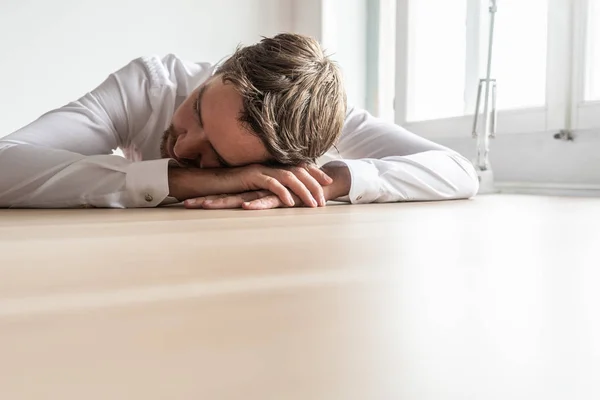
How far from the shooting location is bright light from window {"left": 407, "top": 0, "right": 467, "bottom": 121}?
2455 mm

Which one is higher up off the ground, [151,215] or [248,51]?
[248,51]

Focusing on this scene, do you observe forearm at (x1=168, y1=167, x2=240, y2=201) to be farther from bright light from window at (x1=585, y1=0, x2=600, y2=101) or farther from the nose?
bright light from window at (x1=585, y1=0, x2=600, y2=101)

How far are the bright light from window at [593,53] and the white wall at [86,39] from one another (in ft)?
4.88

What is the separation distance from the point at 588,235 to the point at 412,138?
816 mm

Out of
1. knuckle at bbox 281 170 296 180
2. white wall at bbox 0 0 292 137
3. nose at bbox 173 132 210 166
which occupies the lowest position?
knuckle at bbox 281 170 296 180

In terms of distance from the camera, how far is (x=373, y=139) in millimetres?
1408

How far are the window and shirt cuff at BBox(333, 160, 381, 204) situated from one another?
0.91 meters

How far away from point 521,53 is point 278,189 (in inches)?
58.3

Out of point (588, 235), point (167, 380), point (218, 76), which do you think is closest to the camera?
point (167, 380)

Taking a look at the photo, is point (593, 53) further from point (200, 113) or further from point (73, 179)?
point (73, 179)

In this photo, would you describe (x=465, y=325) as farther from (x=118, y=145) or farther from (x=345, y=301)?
(x=118, y=145)

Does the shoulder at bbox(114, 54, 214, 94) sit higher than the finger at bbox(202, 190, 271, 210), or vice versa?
the shoulder at bbox(114, 54, 214, 94)

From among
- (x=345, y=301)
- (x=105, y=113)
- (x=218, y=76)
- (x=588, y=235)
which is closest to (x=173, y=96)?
(x=105, y=113)

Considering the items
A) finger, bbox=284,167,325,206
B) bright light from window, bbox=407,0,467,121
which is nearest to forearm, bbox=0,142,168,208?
finger, bbox=284,167,325,206
